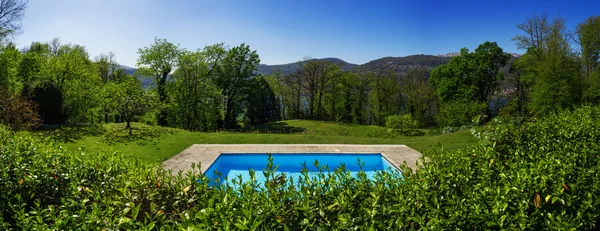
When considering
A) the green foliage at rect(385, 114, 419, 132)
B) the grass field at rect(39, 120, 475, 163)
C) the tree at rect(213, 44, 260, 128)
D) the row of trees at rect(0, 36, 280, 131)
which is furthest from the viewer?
the tree at rect(213, 44, 260, 128)

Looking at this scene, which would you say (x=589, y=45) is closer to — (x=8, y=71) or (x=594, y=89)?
(x=594, y=89)

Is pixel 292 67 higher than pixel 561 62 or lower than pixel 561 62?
higher

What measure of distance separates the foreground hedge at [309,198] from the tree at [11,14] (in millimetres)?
19333

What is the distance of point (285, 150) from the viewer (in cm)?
1212

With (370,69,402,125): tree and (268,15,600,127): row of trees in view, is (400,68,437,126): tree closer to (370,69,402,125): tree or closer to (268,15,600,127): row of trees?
(268,15,600,127): row of trees

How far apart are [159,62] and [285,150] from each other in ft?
54.5

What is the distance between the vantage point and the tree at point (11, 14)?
55.1 ft

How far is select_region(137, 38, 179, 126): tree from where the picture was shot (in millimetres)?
23203

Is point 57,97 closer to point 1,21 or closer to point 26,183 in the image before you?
point 1,21

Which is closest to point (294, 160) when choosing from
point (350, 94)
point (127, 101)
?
point (127, 101)

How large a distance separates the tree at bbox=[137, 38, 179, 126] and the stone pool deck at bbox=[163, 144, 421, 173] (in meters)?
12.6

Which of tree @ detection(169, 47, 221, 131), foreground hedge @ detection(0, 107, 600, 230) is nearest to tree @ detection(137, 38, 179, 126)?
tree @ detection(169, 47, 221, 131)

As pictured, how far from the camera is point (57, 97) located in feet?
53.9

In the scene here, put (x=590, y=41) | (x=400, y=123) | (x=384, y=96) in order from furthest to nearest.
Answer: (x=384, y=96)
(x=400, y=123)
(x=590, y=41)
